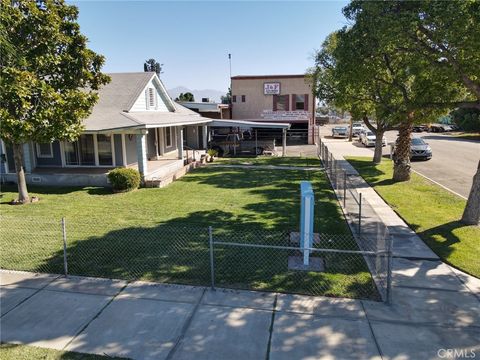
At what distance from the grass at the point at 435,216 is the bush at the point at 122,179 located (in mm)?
10321

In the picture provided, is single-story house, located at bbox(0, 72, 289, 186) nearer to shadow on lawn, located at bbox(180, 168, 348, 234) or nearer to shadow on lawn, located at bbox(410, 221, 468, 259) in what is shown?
shadow on lawn, located at bbox(180, 168, 348, 234)

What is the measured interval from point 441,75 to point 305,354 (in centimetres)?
971

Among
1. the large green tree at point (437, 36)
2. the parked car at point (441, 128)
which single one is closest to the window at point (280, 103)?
the large green tree at point (437, 36)

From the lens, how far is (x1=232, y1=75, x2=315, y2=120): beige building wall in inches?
1550

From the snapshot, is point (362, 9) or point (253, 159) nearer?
point (362, 9)

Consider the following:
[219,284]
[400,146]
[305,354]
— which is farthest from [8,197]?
[400,146]

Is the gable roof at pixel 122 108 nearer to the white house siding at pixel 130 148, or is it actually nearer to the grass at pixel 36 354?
the white house siding at pixel 130 148

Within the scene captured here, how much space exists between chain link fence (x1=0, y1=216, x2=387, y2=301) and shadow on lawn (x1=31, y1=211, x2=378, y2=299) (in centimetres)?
2

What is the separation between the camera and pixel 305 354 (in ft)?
17.8

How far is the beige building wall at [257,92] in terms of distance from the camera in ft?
129

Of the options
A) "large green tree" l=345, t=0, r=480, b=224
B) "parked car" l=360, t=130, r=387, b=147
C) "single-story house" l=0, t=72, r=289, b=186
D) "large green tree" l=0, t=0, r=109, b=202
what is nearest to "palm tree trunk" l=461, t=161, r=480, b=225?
"large green tree" l=345, t=0, r=480, b=224

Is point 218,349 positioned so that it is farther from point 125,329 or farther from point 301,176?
point 301,176

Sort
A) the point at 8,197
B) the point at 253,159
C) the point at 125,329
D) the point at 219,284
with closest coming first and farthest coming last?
the point at 125,329 < the point at 219,284 < the point at 8,197 < the point at 253,159

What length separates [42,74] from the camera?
13.4 metres
